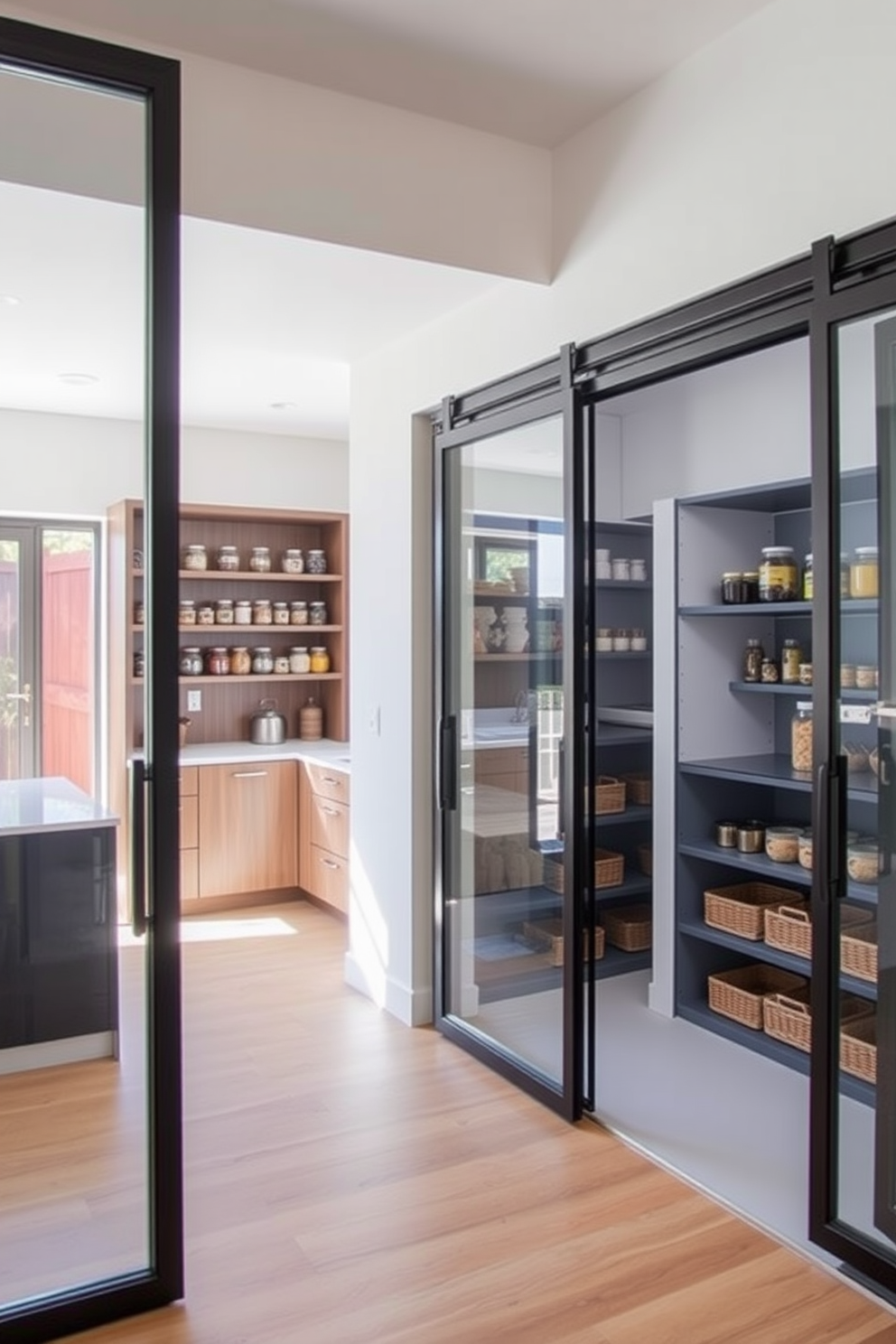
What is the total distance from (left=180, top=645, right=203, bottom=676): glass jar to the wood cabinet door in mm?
674

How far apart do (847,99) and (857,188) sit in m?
0.20

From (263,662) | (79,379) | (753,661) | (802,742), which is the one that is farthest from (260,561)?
(802,742)

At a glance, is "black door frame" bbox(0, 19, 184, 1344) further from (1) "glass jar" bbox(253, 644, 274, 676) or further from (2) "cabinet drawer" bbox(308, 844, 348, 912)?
(1) "glass jar" bbox(253, 644, 274, 676)

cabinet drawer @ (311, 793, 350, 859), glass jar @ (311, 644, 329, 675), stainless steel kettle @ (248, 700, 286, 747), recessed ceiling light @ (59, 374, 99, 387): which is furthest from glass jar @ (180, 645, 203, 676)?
recessed ceiling light @ (59, 374, 99, 387)

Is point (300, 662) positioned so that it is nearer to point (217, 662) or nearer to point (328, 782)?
point (217, 662)

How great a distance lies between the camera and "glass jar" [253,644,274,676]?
5.84m

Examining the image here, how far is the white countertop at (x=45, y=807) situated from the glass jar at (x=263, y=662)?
3307mm

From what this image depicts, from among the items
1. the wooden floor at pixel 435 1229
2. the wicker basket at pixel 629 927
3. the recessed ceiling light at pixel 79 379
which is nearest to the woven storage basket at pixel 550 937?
the wooden floor at pixel 435 1229

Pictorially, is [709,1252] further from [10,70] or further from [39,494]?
[10,70]

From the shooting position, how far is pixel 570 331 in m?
2.97

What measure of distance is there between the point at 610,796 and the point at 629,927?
561 millimetres

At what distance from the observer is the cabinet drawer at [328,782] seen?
4.91 metres

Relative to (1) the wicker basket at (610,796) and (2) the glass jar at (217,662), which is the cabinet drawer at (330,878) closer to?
(2) the glass jar at (217,662)

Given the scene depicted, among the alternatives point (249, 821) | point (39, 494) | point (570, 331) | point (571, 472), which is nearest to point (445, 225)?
point (570, 331)
